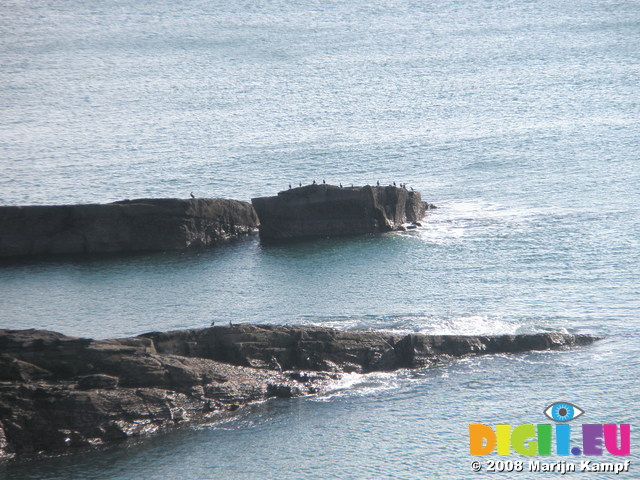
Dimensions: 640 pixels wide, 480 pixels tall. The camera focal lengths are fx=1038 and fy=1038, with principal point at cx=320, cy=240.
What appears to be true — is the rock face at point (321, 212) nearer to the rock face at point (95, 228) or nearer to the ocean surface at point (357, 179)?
the ocean surface at point (357, 179)

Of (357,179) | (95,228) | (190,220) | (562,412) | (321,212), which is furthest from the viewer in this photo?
(357,179)

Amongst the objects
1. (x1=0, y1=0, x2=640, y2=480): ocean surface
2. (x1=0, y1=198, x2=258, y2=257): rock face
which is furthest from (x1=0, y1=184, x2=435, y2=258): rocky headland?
(x1=0, y1=0, x2=640, y2=480): ocean surface

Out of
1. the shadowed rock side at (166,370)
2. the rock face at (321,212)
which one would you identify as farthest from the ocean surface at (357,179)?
the rock face at (321,212)

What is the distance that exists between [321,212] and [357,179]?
20.0 metres

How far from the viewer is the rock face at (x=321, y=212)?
84125 millimetres

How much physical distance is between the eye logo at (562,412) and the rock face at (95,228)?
4011 centimetres

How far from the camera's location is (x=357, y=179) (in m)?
104

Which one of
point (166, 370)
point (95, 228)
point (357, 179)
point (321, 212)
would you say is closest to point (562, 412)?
point (166, 370)

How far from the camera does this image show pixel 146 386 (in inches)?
1977

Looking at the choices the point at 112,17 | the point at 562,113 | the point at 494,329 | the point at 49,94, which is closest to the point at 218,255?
the point at 494,329

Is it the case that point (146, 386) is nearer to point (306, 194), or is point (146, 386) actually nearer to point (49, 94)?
point (306, 194)

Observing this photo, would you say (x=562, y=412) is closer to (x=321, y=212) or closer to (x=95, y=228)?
(x=321, y=212)

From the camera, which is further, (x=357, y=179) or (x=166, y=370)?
(x=357, y=179)

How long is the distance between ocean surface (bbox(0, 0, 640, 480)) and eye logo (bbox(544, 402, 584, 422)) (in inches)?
20.9
